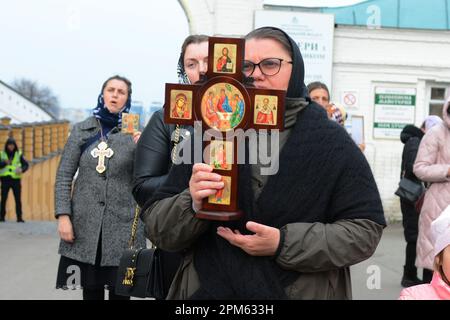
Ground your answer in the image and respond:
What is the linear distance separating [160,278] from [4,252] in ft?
21.9

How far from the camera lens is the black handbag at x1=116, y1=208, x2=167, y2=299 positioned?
3.01m

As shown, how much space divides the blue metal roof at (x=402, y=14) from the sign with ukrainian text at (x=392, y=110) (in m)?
1.39

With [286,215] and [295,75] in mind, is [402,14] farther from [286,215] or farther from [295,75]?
[286,215]

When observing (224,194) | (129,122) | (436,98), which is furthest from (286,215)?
(436,98)

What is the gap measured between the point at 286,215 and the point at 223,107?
401 mm

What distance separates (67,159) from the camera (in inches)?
163

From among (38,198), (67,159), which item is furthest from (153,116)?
(38,198)

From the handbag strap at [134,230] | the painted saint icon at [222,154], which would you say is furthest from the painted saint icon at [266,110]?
the handbag strap at [134,230]

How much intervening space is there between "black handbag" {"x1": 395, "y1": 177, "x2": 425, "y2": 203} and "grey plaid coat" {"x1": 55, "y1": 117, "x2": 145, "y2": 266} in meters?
3.31

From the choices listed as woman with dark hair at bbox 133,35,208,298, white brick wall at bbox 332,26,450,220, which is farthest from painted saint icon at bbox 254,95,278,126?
white brick wall at bbox 332,26,450,220

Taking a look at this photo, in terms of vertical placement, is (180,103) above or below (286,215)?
above

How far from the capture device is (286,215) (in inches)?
82.3

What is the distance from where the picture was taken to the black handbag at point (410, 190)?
643 cm
